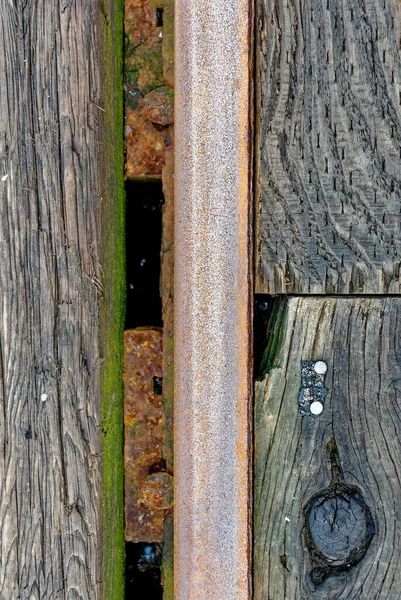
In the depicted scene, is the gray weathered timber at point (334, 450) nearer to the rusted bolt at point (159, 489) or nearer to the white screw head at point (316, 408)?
the white screw head at point (316, 408)

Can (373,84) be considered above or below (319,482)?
above

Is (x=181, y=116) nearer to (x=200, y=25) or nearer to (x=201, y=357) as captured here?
(x=200, y=25)

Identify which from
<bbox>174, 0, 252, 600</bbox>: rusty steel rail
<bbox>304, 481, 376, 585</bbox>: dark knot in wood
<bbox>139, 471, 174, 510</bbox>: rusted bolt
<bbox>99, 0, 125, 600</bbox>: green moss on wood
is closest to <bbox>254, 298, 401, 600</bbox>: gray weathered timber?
<bbox>304, 481, 376, 585</bbox>: dark knot in wood

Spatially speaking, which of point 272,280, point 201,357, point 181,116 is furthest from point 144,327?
point 181,116

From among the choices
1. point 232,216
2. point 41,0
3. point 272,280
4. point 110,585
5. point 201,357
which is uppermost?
point 41,0

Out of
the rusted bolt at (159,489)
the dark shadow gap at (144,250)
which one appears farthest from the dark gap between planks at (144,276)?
the rusted bolt at (159,489)

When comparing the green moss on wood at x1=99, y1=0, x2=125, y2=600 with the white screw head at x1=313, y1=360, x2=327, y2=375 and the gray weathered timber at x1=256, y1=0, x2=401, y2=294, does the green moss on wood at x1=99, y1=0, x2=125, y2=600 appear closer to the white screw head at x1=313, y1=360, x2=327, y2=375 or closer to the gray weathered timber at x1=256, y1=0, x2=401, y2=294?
the gray weathered timber at x1=256, y1=0, x2=401, y2=294
